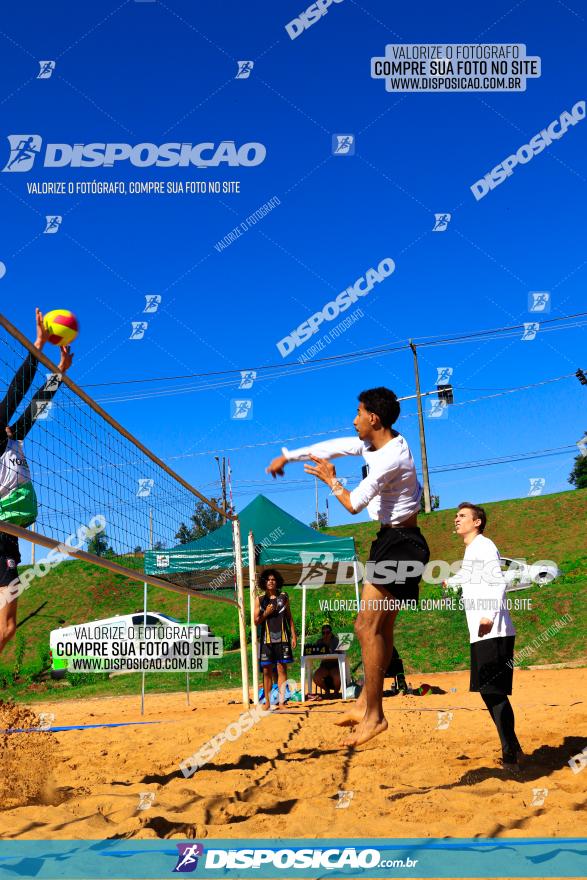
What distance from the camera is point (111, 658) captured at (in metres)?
17.5

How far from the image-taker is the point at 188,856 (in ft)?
8.04

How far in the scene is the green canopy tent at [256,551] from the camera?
11.3 metres

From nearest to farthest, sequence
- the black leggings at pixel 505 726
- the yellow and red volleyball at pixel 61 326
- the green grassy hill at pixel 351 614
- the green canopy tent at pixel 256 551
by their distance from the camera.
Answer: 1. the black leggings at pixel 505 726
2. the yellow and red volleyball at pixel 61 326
3. the green canopy tent at pixel 256 551
4. the green grassy hill at pixel 351 614

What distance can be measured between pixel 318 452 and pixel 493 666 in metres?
1.81

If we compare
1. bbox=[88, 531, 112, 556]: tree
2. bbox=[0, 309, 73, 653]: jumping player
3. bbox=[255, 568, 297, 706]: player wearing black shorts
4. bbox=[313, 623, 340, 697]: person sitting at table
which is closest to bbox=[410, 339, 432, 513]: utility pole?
bbox=[313, 623, 340, 697]: person sitting at table

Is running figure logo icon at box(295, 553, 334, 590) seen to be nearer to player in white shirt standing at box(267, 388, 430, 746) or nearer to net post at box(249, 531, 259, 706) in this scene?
net post at box(249, 531, 259, 706)

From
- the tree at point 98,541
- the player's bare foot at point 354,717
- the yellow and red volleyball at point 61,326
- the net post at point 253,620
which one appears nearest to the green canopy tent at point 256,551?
the net post at point 253,620

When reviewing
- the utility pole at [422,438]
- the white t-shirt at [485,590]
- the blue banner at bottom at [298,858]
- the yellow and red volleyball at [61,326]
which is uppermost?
the utility pole at [422,438]

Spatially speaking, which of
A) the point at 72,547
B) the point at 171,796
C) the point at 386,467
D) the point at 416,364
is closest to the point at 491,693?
the point at 386,467

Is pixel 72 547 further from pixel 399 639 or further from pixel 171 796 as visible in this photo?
pixel 399 639

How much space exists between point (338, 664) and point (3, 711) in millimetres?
6862

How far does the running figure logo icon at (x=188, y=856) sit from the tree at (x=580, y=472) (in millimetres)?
66939

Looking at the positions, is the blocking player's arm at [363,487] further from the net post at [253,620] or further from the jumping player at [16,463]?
the net post at [253,620]

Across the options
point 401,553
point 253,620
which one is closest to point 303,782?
point 401,553
